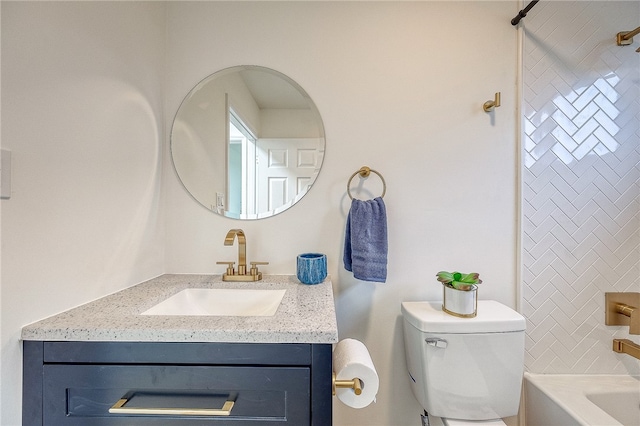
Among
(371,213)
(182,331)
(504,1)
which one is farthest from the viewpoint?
(504,1)

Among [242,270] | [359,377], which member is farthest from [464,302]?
[242,270]

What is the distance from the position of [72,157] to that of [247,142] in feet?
2.01

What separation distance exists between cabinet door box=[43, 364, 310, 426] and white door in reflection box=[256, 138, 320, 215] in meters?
0.76

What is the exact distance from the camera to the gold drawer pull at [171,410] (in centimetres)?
62

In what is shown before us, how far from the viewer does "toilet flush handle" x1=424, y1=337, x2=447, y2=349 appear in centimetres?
100

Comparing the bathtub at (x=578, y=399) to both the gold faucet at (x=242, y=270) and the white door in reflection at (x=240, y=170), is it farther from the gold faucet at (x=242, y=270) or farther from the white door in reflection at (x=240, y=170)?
the white door in reflection at (x=240, y=170)

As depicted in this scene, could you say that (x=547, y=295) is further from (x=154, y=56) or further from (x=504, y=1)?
(x=154, y=56)

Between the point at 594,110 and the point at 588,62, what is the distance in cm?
22

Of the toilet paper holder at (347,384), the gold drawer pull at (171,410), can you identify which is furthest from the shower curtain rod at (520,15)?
the gold drawer pull at (171,410)

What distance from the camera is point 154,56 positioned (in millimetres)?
1170

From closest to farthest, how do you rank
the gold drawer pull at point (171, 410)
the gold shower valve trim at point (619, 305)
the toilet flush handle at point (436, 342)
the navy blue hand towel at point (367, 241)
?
the gold drawer pull at point (171, 410), the toilet flush handle at point (436, 342), the navy blue hand towel at point (367, 241), the gold shower valve trim at point (619, 305)

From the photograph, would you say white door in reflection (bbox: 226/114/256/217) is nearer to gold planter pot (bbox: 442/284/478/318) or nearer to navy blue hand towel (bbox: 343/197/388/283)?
navy blue hand towel (bbox: 343/197/388/283)

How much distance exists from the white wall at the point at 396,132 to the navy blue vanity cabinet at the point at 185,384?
0.62 m

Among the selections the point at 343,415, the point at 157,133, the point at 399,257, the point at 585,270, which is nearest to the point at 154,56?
the point at 157,133
